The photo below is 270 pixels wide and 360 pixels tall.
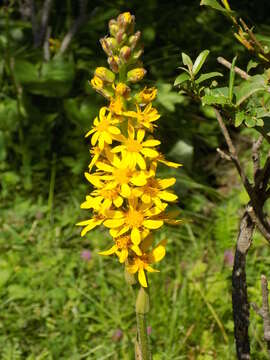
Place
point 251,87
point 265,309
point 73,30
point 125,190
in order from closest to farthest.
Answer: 1. point 251,87
2. point 125,190
3. point 265,309
4. point 73,30

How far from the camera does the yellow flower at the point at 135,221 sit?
1.36 metres

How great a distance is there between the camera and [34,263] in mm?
2920

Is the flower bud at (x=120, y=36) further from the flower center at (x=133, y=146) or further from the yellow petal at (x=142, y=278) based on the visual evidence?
the yellow petal at (x=142, y=278)

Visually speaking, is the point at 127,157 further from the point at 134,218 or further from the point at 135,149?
the point at 134,218

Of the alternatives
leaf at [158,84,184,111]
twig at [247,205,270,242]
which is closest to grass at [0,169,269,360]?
leaf at [158,84,184,111]

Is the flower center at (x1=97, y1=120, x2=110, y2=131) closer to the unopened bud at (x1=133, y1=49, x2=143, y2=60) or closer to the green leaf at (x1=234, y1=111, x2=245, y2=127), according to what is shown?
the unopened bud at (x1=133, y1=49, x2=143, y2=60)

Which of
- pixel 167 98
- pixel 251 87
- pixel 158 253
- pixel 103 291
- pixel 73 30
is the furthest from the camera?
pixel 73 30

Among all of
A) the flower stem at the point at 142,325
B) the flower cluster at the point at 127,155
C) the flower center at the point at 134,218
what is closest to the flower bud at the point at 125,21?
the flower cluster at the point at 127,155

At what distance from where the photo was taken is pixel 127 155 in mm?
1328

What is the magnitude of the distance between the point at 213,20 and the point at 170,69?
0.58 meters

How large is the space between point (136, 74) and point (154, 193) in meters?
0.28

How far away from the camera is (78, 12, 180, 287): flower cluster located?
1.33m

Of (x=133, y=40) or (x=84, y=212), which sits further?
(x=84, y=212)

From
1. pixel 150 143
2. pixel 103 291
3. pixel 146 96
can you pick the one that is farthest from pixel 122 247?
pixel 103 291
